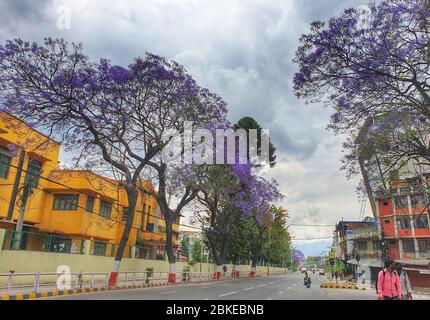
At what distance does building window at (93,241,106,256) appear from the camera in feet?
93.8

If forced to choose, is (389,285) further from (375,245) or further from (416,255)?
(375,245)

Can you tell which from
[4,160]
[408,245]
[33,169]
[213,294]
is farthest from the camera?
[408,245]

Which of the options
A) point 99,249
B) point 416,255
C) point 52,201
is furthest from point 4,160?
point 416,255

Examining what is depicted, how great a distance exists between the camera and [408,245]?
134ft

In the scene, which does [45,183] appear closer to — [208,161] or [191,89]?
[208,161]

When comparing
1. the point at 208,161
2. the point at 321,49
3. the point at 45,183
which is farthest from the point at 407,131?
the point at 45,183

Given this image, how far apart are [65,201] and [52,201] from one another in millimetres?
1023

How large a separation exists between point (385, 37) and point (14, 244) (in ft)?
63.9

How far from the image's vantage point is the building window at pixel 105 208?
94.4 ft

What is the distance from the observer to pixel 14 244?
18.3 metres

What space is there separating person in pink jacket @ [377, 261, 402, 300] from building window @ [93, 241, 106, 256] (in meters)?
24.5

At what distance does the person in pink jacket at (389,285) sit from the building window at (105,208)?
24306 millimetres

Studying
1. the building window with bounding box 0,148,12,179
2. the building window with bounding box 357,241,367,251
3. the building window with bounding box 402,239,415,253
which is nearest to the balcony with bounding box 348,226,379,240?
the building window with bounding box 357,241,367,251

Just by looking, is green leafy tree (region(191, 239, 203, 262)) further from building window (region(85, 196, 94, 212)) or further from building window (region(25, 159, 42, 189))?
building window (region(25, 159, 42, 189))
